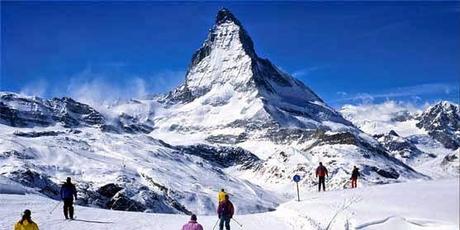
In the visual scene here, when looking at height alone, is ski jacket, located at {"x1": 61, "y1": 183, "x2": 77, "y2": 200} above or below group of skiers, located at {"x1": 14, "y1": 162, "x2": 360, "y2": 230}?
above

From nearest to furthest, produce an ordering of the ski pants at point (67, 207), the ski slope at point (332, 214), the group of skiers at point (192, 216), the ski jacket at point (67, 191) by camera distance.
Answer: the group of skiers at point (192, 216)
the ski slope at point (332, 214)
the ski jacket at point (67, 191)
the ski pants at point (67, 207)

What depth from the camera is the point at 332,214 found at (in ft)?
112

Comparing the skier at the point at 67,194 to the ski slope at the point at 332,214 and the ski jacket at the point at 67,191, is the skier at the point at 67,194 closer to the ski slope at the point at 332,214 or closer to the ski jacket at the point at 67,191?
the ski jacket at the point at 67,191

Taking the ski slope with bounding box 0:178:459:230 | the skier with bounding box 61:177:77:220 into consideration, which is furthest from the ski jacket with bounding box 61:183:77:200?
the ski slope with bounding box 0:178:459:230

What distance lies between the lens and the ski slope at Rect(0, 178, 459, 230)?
28.6 m

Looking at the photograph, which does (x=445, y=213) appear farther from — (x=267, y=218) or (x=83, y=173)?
(x=83, y=173)

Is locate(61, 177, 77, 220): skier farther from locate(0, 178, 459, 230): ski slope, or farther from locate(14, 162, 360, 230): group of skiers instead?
locate(0, 178, 459, 230): ski slope

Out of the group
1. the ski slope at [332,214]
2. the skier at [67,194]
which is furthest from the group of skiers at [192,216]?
the ski slope at [332,214]

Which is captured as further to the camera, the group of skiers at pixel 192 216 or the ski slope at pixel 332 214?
the ski slope at pixel 332 214

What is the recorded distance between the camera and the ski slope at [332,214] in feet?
94.0

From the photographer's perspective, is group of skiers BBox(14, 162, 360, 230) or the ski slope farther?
the ski slope

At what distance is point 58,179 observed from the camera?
604 ft

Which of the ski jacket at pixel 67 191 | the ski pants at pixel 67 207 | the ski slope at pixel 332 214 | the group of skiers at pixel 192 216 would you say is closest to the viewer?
the group of skiers at pixel 192 216

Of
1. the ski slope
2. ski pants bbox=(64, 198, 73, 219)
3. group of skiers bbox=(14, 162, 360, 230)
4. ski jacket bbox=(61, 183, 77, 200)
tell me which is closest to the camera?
group of skiers bbox=(14, 162, 360, 230)
